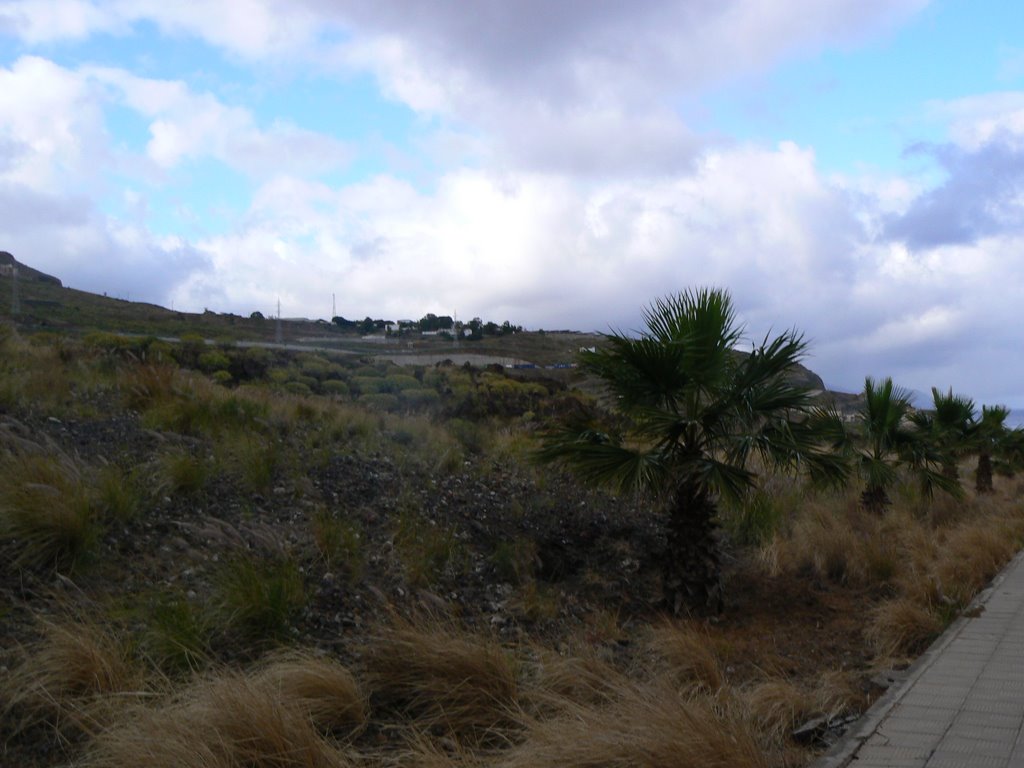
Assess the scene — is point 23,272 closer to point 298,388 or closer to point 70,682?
point 298,388

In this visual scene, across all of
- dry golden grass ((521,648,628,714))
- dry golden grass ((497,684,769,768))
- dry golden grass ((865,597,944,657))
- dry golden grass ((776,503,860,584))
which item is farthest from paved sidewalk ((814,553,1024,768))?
dry golden grass ((776,503,860,584))

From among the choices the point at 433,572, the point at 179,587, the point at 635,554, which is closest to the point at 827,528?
the point at 635,554

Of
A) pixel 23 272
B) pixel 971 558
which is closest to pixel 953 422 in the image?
pixel 971 558

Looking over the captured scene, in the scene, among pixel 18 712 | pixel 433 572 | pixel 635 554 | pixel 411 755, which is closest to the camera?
pixel 411 755

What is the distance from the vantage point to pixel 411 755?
17.1 ft

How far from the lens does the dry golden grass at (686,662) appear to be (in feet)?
22.7

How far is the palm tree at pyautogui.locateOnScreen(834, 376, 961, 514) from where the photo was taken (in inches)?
643

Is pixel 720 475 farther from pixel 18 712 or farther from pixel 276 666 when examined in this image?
pixel 18 712

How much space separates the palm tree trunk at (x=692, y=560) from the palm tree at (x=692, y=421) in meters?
0.01

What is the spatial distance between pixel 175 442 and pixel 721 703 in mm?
6831

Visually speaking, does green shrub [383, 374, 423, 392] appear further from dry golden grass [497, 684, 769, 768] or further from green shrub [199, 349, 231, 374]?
dry golden grass [497, 684, 769, 768]

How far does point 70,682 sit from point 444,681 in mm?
2199

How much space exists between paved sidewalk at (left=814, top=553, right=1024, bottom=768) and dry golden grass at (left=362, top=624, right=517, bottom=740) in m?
1.94

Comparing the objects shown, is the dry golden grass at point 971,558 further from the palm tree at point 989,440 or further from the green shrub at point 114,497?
the palm tree at point 989,440
